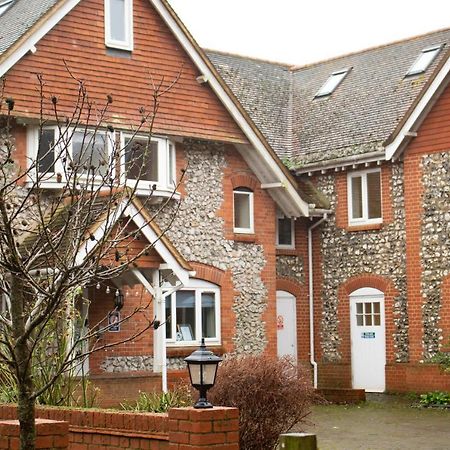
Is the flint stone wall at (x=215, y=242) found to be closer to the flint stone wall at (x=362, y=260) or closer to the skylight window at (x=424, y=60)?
the flint stone wall at (x=362, y=260)

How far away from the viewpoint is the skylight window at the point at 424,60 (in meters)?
30.0

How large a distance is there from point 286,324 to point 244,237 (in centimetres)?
341

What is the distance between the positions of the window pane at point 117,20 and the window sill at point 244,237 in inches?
230

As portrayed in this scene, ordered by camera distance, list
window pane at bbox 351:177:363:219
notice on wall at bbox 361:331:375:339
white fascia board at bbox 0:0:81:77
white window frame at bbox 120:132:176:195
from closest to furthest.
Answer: white fascia board at bbox 0:0:81:77 < white window frame at bbox 120:132:176:195 < notice on wall at bbox 361:331:375:339 < window pane at bbox 351:177:363:219

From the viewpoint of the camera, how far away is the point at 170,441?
427 inches

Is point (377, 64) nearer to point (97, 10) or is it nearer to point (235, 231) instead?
point (235, 231)

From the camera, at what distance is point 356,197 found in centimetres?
2928

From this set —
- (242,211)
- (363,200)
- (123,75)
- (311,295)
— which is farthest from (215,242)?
(123,75)

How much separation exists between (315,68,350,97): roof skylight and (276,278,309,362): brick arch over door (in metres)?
6.20

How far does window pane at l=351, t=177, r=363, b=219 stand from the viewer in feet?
95.7

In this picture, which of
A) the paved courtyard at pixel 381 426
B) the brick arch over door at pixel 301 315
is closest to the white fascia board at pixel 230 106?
the brick arch over door at pixel 301 315

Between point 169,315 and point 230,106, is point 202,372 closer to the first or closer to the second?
point 169,315

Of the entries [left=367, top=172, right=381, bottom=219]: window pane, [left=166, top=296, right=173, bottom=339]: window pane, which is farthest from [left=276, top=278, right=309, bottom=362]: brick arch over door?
[left=166, top=296, right=173, bottom=339]: window pane

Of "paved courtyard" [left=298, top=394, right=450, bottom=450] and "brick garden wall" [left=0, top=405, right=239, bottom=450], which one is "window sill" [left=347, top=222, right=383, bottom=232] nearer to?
"paved courtyard" [left=298, top=394, right=450, bottom=450]
